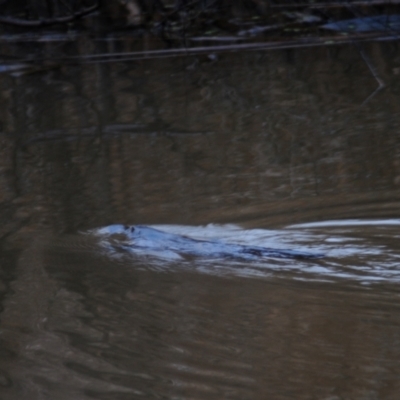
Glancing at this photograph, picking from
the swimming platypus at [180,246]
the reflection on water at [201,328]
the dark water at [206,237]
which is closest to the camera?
the reflection on water at [201,328]

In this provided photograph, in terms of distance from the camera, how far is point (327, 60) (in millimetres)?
9766

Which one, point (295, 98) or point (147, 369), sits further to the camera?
point (295, 98)

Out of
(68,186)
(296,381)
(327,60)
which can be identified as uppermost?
(327,60)

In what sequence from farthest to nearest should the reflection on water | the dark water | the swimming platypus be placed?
the swimming platypus
the dark water
the reflection on water

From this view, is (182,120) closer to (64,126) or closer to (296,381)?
(64,126)

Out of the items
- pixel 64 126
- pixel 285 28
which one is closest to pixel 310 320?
pixel 64 126

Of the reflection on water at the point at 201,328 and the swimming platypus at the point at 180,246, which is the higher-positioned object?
the swimming platypus at the point at 180,246

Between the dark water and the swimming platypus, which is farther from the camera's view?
the swimming platypus

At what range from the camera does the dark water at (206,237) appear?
3.12 meters

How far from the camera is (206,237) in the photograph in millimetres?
4539

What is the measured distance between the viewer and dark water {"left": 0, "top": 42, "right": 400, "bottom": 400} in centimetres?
312

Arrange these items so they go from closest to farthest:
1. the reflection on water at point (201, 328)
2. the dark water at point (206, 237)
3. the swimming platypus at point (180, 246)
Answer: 1. the reflection on water at point (201, 328)
2. the dark water at point (206, 237)
3. the swimming platypus at point (180, 246)

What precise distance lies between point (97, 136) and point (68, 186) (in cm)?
133

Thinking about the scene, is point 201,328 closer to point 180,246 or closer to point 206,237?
point 180,246
